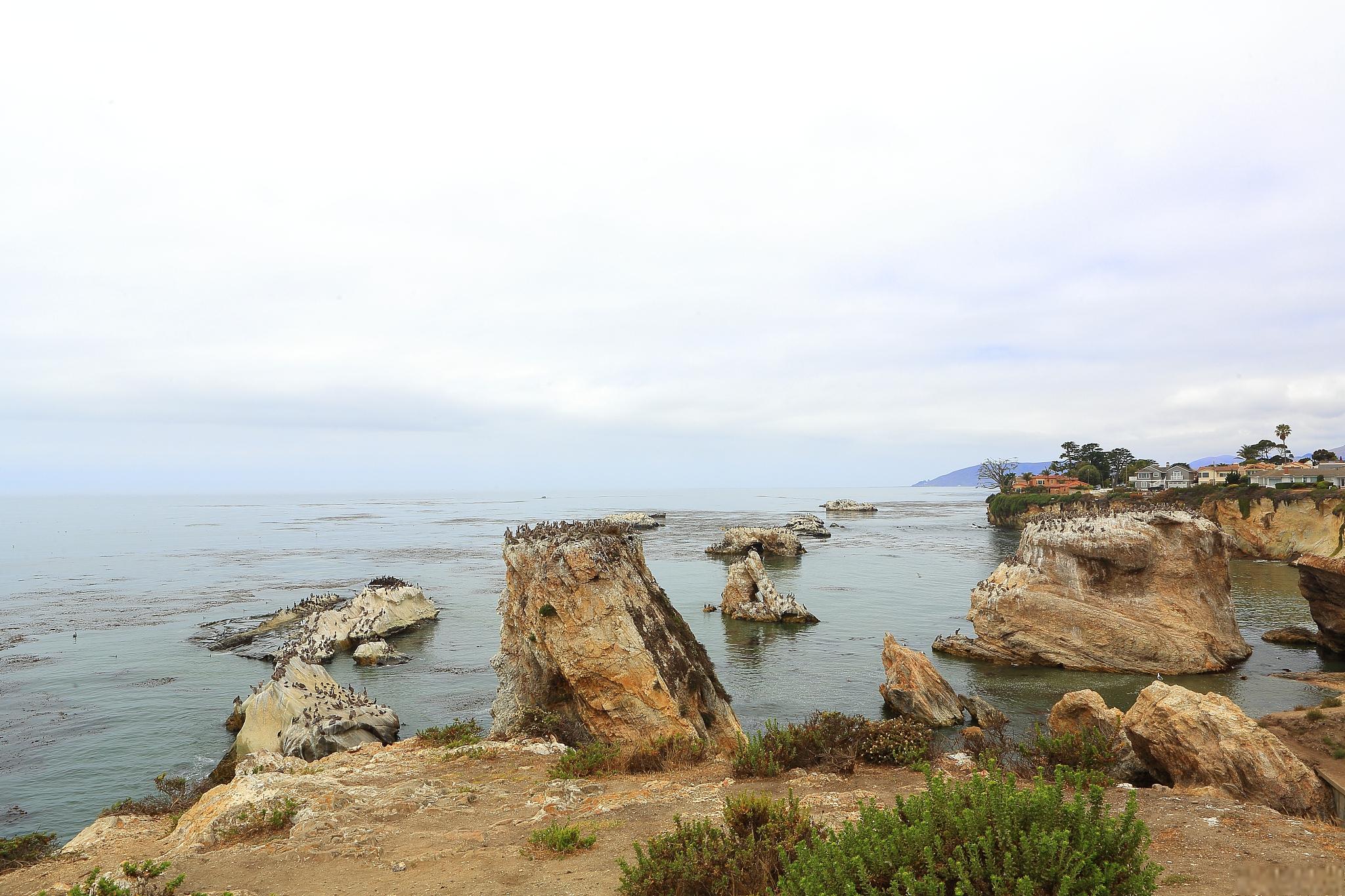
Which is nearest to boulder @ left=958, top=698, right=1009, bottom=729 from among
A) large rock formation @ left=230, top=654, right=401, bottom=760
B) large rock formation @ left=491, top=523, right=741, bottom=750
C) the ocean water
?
the ocean water

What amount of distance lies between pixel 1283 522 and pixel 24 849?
279ft

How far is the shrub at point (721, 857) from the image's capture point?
6.99 m

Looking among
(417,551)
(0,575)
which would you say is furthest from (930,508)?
(0,575)

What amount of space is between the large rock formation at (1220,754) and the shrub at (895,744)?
15.9 ft

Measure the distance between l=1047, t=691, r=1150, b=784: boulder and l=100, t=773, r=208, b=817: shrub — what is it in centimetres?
1882

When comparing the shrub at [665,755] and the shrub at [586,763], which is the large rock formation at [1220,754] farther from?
the shrub at [586,763]

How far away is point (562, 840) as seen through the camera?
8914 millimetres

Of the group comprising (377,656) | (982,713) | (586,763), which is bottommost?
(377,656)

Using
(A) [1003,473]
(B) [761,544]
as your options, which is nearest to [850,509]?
(A) [1003,473]

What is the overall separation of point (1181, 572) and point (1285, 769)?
19.9m

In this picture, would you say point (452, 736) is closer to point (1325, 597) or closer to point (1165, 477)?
point (1325, 597)

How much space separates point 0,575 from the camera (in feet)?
230

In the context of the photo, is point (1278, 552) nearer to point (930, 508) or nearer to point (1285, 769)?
point (1285, 769)

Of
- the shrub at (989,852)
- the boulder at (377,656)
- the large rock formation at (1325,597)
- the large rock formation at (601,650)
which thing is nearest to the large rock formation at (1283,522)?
the large rock formation at (1325,597)
